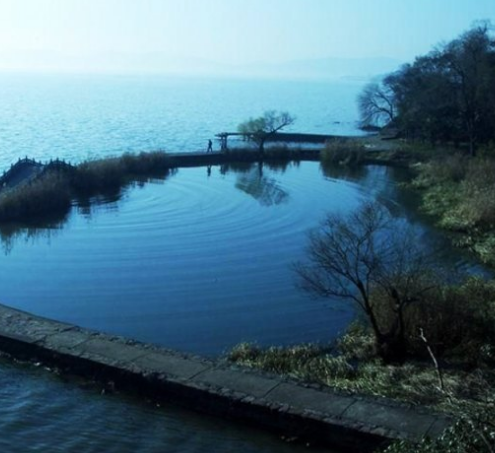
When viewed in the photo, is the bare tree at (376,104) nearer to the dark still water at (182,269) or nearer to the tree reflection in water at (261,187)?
the tree reflection in water at (261,187)

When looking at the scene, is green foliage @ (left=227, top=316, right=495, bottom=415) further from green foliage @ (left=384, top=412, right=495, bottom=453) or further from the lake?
green foliage @ (left=384, top=412, right=495, bottom=453)

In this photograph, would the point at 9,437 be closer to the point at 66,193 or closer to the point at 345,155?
the point at 66,193

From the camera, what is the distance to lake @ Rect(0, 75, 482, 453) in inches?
379

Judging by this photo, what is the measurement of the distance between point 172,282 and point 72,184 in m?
15.9

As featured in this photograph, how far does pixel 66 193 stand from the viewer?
3050 cm

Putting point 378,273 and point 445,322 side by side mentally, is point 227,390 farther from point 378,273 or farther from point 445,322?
point 445,322

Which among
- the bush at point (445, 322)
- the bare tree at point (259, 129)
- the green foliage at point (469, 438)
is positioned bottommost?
the bush at point (445, 322)

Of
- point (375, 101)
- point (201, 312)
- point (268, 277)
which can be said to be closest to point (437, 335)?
point (201, 312)

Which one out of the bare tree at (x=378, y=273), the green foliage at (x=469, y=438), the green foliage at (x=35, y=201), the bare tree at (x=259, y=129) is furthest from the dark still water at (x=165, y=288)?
the bare tree at (x=259, y=129)

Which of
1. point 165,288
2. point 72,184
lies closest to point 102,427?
point 165,288

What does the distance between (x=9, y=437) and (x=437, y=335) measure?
796 centimetres

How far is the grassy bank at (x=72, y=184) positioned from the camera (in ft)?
92.1

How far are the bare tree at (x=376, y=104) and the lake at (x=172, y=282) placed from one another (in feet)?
110

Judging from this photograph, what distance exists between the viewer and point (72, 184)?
3319 cm
